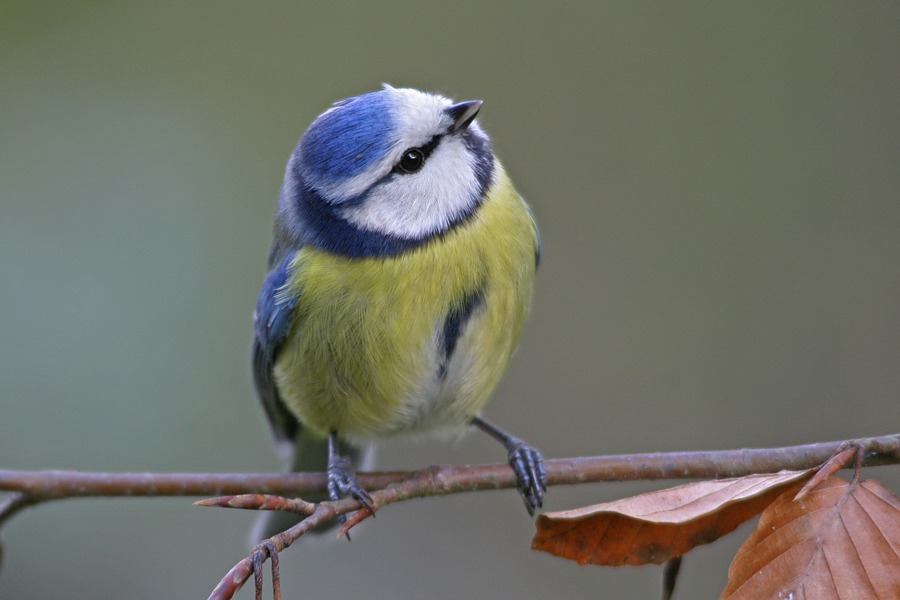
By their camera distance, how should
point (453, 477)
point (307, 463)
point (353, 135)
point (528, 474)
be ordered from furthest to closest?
point (307, 463)
point (528, 474)
point (353, 135)
point (453, 477)

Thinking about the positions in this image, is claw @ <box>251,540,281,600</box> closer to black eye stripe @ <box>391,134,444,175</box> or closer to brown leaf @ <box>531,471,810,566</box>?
brown leaf @ <box>531,471,810,566</box>

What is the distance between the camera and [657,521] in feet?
4.52

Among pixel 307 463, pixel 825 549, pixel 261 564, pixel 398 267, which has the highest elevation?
pixel 398 267

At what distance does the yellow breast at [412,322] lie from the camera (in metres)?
2.12

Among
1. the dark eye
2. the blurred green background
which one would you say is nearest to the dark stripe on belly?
the dark eye

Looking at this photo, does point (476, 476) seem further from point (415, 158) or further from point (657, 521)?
point (415, 158)

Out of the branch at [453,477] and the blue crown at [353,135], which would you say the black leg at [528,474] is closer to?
the branch at [453,477]

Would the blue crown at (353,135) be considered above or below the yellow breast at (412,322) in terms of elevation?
above

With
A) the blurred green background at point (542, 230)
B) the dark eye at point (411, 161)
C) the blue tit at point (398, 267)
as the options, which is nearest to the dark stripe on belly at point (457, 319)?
the blue tit at point (398, 267)

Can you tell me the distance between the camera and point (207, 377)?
3.96m

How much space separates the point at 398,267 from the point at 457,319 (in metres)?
0.18

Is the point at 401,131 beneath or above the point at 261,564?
above

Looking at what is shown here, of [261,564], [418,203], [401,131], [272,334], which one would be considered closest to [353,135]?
[401,131]

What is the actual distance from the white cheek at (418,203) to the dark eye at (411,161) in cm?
1
